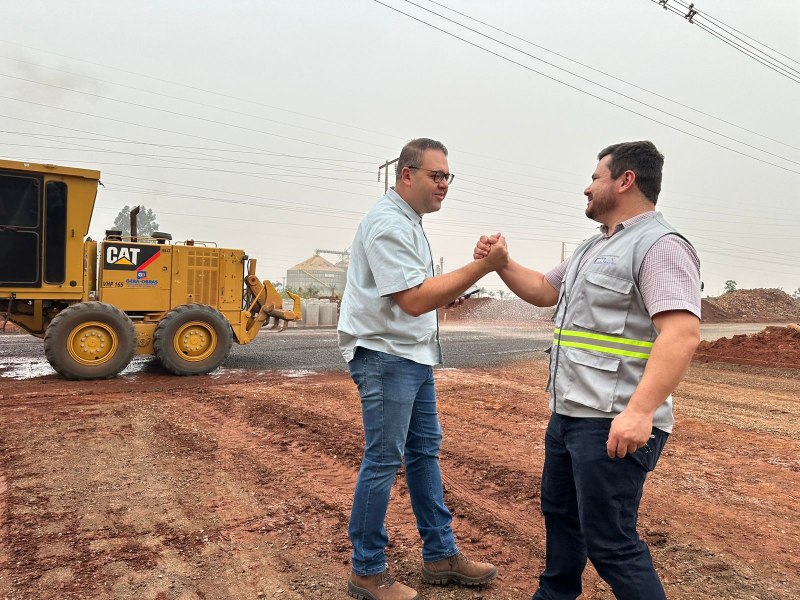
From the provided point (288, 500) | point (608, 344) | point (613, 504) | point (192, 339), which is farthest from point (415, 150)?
point (192, 339)

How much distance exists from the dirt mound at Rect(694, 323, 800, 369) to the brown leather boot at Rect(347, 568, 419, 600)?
12.3m

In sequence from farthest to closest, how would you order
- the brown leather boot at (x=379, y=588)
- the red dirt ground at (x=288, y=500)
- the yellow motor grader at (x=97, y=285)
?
the yellow motor grader at (x=97, y=285)
the red dirt ground at (x=288, y=500)
the brown leather boot at (x=379, y=588)

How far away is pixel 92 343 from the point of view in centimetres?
858

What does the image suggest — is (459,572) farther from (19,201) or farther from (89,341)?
(19,201)

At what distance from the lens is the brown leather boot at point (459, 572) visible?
2.80m

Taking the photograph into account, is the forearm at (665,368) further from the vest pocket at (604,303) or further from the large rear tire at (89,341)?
the large rear tire at (89,341)

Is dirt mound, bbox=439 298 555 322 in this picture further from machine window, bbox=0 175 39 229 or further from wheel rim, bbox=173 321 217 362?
machine window, bbox=0 175 39 229

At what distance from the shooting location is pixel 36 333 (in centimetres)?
914

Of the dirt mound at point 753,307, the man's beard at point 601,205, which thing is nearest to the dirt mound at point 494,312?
the dirt mound at point 753,307

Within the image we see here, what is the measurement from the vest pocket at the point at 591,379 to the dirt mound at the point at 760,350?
12.3m

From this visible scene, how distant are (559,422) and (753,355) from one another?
512 inches

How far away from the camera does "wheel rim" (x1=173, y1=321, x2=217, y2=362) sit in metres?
9.37

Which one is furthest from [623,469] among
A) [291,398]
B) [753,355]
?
[753,355]

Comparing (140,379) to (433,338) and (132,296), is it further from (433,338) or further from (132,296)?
(433,338)
